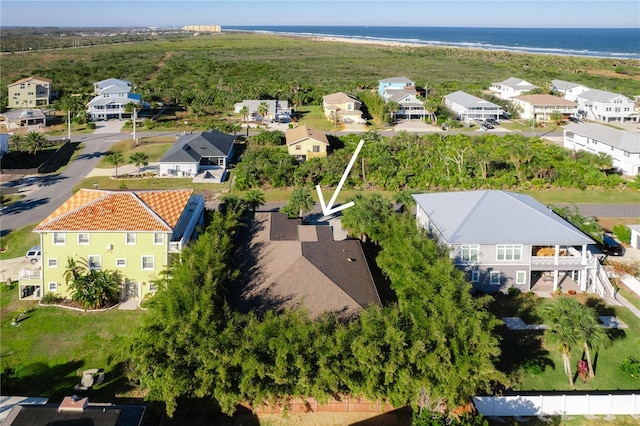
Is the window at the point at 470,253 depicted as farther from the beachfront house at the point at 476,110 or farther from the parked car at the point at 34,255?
the beachfront house at the point at 476,110

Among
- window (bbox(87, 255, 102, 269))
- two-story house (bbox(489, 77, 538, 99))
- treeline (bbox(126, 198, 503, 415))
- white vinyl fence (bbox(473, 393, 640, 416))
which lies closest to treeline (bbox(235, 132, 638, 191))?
window (bbox(87, 255, 102, 269))

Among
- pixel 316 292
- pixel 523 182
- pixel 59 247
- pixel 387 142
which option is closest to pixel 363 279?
pixel 316 292

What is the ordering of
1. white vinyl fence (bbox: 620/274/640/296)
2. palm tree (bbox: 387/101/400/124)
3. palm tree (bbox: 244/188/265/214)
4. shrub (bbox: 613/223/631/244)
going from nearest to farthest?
white vinyl fence (bbox: 620/274/640/296) → shrub (bbox: 613/223/631/244) → palm tree (bbox: 244/188/265/214) → palm tree (bbox: 387/101/400/124)

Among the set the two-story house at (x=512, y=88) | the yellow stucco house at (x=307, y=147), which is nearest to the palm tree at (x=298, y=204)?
the yellow stucco house at (x=307, y=147)

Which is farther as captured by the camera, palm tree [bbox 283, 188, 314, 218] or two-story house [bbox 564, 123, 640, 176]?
two-story house [bbox 564, 123, 640, 176]

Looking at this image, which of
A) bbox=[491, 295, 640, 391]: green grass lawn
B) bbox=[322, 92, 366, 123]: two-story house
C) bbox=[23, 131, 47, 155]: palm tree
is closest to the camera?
bbox=[491, 295, 640, 391]: green grass lawn

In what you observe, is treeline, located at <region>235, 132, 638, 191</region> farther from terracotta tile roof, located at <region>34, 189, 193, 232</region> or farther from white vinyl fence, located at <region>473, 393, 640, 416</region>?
white vinyl fence, located at <region>473, 393, 640, 416</region>

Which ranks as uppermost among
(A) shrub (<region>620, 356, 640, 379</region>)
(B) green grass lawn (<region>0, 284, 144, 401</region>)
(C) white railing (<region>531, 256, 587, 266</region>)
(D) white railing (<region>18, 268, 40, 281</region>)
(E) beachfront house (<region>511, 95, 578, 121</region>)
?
(E) beachfront house (<region>511, 95, 578, 121</region>)

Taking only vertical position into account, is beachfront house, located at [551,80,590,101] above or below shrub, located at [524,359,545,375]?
above
